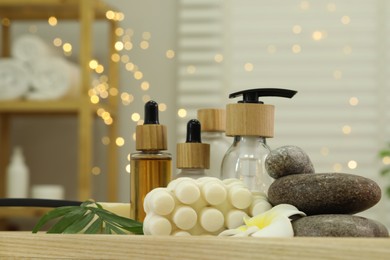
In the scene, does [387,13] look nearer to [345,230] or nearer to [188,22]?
→ [188,22]

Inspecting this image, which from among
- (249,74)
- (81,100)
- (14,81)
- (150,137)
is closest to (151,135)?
(150,137)

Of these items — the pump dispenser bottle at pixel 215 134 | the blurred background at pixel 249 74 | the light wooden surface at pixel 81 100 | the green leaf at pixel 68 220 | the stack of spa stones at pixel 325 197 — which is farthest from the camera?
the blurred background at pixel 249 74

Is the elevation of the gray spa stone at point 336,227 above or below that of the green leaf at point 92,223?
above

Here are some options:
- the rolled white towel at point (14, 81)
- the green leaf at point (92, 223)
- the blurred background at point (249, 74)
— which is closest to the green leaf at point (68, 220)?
the green leaf at point (92, 223)

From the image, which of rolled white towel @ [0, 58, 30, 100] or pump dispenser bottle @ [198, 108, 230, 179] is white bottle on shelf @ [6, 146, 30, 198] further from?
pump dispenser bottle @ [198, 108, 230, 179]

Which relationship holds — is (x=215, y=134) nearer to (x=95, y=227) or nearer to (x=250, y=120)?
(x=250, y=120)

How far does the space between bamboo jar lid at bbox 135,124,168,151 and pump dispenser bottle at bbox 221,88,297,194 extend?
76 millimetres

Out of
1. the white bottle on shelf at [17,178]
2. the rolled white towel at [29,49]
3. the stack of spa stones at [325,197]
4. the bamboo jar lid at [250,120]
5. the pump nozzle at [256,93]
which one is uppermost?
the rolled white towel at [29,49]

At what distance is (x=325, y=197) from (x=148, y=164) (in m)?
0.24

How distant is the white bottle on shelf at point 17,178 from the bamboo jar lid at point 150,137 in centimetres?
196

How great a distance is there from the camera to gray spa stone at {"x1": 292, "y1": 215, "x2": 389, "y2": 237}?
1.90ft

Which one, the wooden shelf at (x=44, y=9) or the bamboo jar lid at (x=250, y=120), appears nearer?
the bamboo jar lid at (x=250, y=120)

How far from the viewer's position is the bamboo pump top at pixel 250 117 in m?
0.75

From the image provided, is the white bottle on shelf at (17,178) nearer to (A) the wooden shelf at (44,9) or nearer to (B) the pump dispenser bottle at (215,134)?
(A) the wooden shelf at (44,9)
